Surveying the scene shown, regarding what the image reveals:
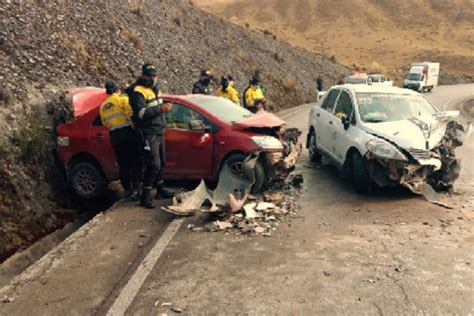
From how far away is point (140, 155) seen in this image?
26.6 feet

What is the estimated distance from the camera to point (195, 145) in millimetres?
8273

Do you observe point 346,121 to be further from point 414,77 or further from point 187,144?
point 414,77

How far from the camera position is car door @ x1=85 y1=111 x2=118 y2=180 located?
8.59 m

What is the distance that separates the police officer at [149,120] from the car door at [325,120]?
3620 mm

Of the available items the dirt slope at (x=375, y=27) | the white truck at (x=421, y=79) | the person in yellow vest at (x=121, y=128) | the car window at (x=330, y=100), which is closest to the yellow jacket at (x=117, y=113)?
the person in yellow vest at (x=121, y=128)

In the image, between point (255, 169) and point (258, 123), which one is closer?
point (255, 169)

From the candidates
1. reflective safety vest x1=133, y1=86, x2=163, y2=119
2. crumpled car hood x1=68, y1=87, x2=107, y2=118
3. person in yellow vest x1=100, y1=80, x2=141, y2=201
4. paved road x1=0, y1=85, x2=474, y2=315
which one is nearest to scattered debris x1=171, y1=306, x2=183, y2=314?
paved road x1=0, y1=85, x2=474, y2=315

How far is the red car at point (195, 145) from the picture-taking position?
816 centimetres

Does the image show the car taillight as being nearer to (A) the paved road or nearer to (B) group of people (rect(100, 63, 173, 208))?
(B) group of people (rect(100, 63, 173, 208))

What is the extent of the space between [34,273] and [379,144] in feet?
16.8

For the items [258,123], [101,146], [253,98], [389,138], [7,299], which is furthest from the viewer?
[253,98]

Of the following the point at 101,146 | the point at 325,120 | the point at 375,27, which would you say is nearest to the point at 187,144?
the point at 101,146

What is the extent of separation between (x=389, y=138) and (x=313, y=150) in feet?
10.9

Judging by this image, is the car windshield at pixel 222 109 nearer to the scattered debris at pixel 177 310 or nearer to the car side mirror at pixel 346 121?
the car side mirror at pixel 346 121
